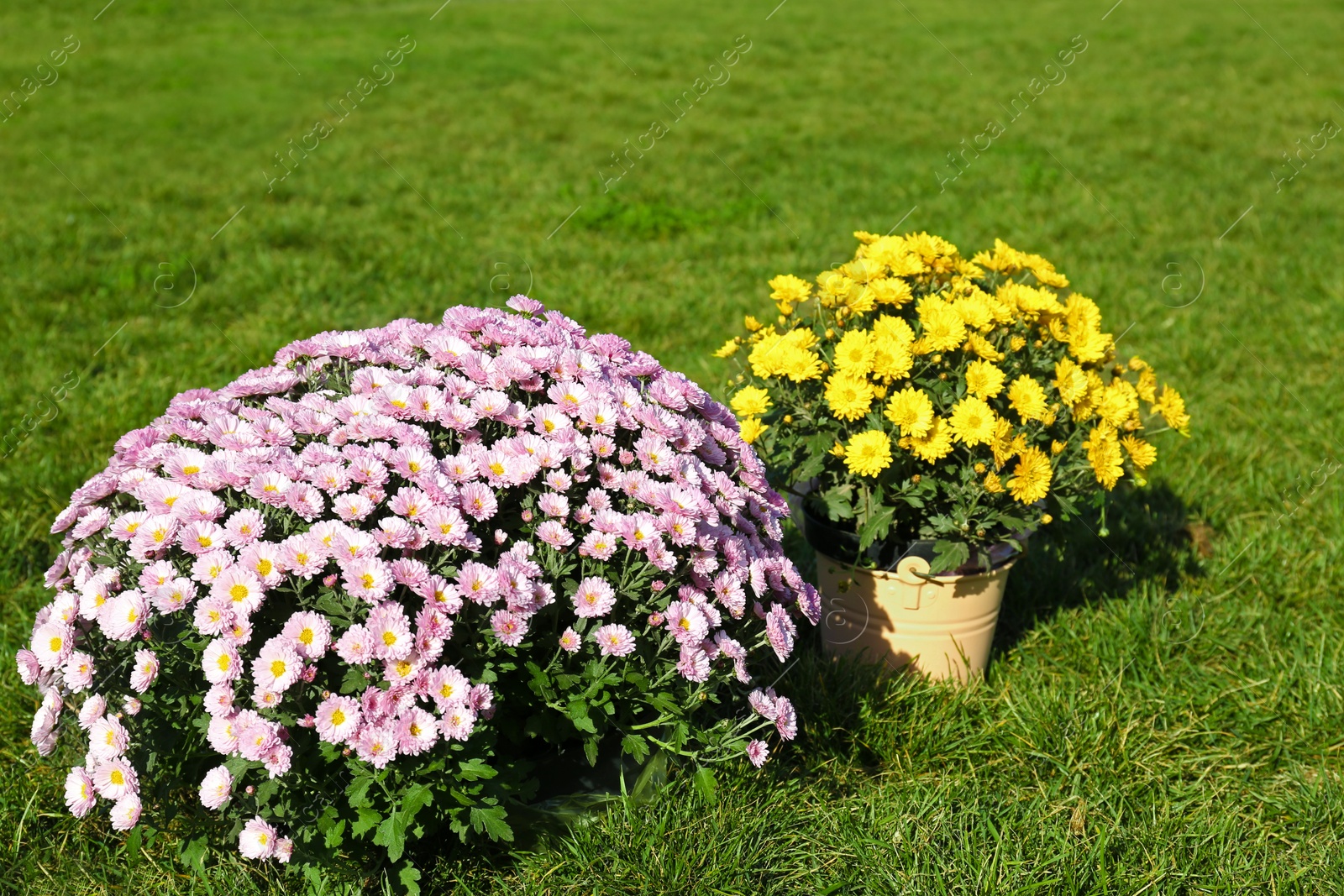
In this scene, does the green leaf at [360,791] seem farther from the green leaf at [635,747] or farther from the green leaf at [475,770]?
the green leaf at [635,747]

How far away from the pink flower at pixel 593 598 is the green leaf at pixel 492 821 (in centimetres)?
34

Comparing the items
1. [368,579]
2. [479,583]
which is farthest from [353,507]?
[479,583]

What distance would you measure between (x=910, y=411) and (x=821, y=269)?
3186mm

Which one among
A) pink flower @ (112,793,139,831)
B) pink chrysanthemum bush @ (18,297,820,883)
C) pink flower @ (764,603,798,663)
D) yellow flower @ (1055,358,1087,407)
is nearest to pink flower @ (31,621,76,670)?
pink chrysanthemum bush @ (18,297,820,883)

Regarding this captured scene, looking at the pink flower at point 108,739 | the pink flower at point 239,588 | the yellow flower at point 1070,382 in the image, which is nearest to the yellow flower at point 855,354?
the yellow flower at point 1070,382

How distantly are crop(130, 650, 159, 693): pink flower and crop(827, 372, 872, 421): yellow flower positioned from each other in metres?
1.41

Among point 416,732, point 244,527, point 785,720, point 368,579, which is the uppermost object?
point 244,527

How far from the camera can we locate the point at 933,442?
232 cm

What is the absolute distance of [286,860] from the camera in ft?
6.10

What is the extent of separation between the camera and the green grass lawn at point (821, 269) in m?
2.19

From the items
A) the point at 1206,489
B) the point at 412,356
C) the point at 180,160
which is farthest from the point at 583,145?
the point at 412,356

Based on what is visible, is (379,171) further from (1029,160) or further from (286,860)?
(286,860)

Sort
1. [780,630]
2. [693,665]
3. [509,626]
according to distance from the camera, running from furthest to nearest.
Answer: [780,630], [693,665], [509,626]

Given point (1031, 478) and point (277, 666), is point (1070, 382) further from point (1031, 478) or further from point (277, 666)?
point (277, 666)
